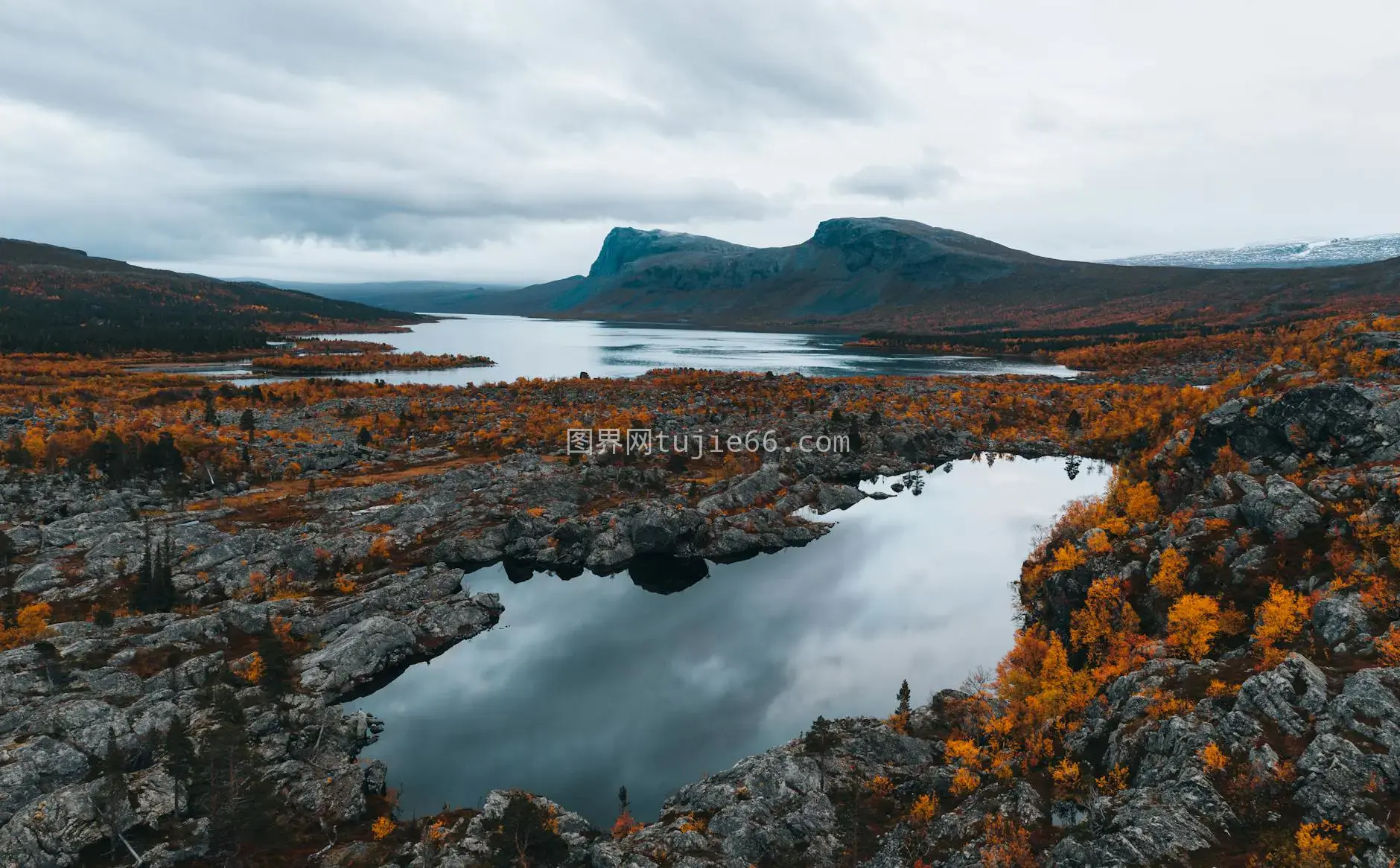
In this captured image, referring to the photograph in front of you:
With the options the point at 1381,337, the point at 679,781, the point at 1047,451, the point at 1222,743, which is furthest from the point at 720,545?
the point at 1047,451

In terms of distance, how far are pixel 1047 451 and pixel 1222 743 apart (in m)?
100

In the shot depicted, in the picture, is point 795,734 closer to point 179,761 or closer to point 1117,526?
point 1117,526

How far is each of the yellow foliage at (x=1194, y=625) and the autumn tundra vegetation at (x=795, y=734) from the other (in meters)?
0.16

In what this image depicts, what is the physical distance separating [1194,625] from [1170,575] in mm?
5894

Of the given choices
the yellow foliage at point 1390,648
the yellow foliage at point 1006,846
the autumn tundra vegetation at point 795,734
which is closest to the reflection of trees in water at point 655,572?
the autumn tundra vegetation at point 795,734

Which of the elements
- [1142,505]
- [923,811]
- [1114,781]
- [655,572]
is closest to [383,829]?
[923,811]

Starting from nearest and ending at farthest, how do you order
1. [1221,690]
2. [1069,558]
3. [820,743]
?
[1221,690]
[820,743]
[1069,558]

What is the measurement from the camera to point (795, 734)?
45562 millimetres

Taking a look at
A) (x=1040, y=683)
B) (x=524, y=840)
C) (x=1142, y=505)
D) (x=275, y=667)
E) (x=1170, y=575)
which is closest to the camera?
(x=524, y=840)

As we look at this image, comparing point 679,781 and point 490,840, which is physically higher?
point 490,840

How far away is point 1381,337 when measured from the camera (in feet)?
176

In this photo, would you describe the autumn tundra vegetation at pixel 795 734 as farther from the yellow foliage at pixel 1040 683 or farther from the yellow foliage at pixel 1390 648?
the yellow foliage at pixel 1040 683

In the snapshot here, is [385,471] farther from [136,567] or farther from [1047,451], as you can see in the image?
[1047,451]

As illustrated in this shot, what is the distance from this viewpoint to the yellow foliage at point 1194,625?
32.9 m
